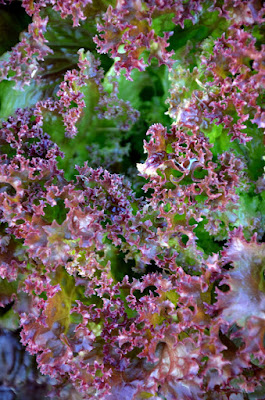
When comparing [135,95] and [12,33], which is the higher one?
[12,33]

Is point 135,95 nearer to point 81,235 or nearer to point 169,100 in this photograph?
point 169,100

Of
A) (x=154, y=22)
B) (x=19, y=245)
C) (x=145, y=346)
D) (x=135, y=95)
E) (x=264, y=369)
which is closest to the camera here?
(x=264, y=369)

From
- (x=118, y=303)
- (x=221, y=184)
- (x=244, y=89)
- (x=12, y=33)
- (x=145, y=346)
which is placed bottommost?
(x=145, y=346)

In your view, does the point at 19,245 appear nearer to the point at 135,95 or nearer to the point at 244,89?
the point at 135,95

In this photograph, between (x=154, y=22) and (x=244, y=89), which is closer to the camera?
(x=244, y=89)

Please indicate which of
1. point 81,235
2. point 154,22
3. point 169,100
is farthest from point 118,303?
point 154,22

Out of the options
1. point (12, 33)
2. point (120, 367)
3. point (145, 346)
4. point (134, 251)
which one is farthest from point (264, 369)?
point (12, 33)

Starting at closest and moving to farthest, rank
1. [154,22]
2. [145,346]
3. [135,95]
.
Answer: [145,346] → [154,22] → [135,95]
